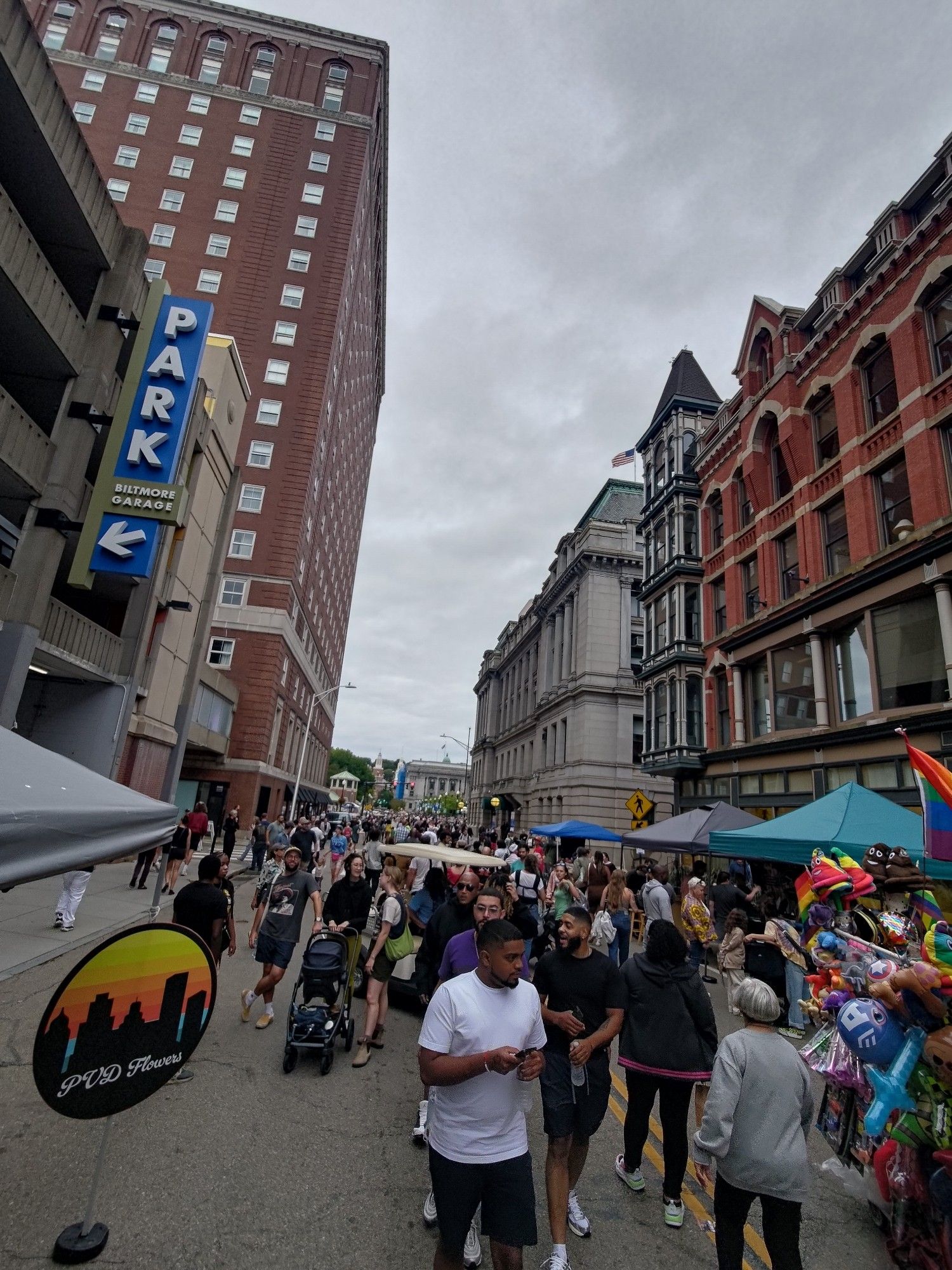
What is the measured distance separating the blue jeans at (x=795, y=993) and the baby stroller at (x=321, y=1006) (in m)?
6.47

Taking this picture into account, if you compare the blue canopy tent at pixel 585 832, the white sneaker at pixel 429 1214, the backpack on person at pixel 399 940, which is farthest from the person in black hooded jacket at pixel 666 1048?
the blue canopy tent at pixel 585 832

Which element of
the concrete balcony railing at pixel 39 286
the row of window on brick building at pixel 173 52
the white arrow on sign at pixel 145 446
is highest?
the row of window on brick building at pixel 173 52

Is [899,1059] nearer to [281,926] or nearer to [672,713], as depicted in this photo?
[281,926]

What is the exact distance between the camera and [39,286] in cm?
1498

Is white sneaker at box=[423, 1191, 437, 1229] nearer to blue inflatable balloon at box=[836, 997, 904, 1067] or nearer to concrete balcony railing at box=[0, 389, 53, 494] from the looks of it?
blue inflatable balloon at box=[836, 997, 904, 1067]

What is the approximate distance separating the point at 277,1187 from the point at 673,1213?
2677mm

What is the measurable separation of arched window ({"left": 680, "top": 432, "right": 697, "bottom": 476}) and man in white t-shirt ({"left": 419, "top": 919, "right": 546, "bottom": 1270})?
30605 millimetres

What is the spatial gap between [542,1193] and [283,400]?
1812 inches

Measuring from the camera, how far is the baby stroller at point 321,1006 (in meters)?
6.34

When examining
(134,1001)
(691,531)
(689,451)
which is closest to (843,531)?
(691,531)

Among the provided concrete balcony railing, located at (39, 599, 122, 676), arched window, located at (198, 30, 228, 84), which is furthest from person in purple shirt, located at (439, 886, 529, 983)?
arched window, located at (198, 30, 228, 84)

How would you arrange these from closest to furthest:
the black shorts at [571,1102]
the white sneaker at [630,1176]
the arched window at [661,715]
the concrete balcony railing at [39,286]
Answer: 1. the black shorts at [571,1102]
2. the white sneaker at [630,1176]
3. the concrete balcony railing at [39,286]
4. the arched window at [661,715]

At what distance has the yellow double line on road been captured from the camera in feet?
13.7

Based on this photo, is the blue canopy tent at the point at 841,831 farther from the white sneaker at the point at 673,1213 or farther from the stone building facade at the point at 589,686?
the stone building facade at the point at 589,686
